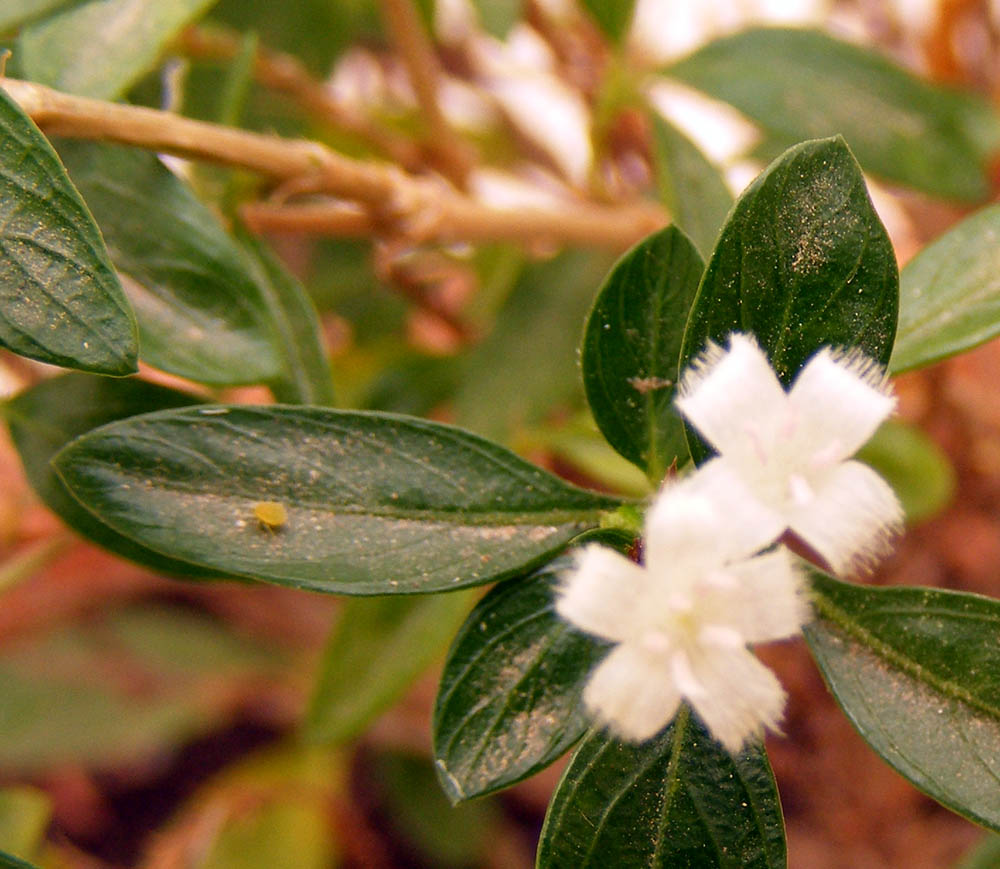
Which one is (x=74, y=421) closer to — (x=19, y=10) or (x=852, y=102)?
(x=19, y=10)

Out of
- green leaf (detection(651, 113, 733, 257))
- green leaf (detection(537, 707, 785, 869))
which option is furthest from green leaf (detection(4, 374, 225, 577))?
green leaf (detection(651, 113, 733, 257))

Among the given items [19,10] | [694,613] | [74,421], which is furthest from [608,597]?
[19,10]

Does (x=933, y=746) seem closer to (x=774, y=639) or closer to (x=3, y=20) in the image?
(x=774, y=639)

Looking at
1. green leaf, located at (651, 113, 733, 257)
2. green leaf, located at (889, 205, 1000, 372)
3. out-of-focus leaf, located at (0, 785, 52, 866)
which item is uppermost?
green leaf, located at (889, 205, 1000, 372)

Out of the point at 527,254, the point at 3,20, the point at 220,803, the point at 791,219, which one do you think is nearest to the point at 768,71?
the point at 527,254

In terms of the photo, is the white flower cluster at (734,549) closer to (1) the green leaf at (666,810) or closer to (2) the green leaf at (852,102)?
(1) the green leaf at (666,810)

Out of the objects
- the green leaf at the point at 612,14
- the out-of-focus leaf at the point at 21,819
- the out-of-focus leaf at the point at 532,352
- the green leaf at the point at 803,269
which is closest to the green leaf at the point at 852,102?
the green leaf at the point at 612,14

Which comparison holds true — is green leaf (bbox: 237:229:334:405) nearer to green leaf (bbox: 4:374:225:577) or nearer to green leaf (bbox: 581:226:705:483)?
green leaf (bbox: 4:374:225:577)
